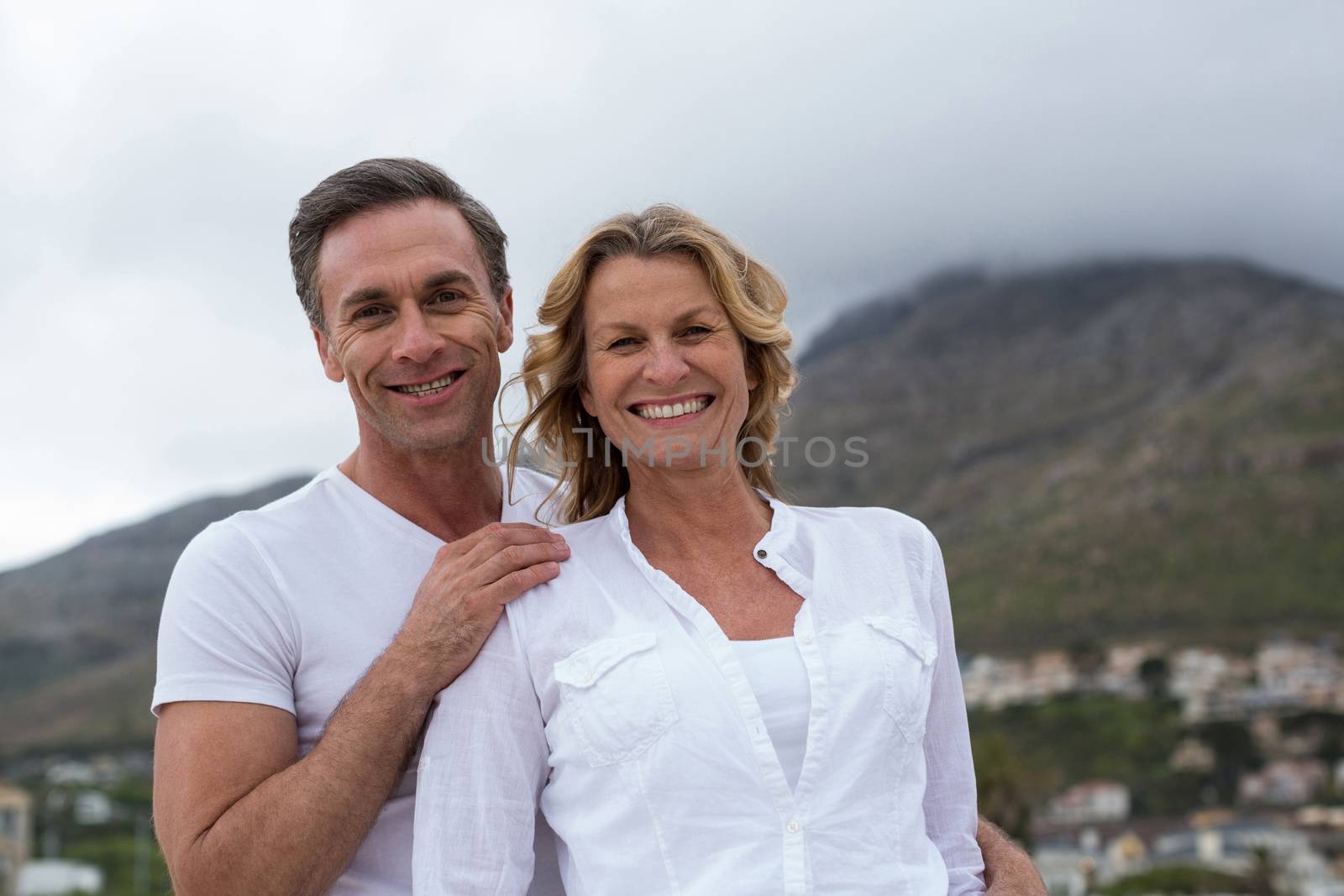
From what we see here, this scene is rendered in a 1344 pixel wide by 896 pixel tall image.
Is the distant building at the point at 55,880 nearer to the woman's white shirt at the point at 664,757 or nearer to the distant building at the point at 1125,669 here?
the woman's white shirt at the point at 664,757

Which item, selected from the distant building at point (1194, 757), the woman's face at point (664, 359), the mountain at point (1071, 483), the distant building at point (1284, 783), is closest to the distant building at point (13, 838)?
the mountain at point (1071, 483)

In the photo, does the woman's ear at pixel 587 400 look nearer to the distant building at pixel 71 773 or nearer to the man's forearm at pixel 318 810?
the man's forearm at pixel 318 810

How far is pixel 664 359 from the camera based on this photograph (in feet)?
10.2

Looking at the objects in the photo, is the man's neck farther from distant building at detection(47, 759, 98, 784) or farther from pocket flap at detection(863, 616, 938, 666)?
distant building at detection(47, 759, 98, 784)

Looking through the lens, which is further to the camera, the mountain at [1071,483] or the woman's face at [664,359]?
the mountain at [1071,483]

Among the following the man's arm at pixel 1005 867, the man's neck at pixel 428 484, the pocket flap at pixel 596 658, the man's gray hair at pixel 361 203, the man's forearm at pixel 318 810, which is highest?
the man's gray hair at pixel 361 203

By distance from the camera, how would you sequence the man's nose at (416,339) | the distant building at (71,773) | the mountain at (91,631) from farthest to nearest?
the mountain at (91,631) < the distant building at (71,773) < the man's nose at (416,339)

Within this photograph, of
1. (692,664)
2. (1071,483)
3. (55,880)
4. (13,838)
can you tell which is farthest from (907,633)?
(1071,483)

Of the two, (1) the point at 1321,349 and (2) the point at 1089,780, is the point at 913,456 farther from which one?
(2) the point at 1089,780

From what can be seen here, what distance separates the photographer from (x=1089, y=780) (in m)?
63.7

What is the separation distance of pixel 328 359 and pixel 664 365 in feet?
4.04

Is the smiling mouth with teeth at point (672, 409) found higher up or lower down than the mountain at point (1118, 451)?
higher up

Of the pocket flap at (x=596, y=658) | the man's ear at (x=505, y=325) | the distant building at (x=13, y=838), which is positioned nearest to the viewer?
the pocket flap at (x=596, y=658)

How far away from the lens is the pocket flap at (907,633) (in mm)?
3047
